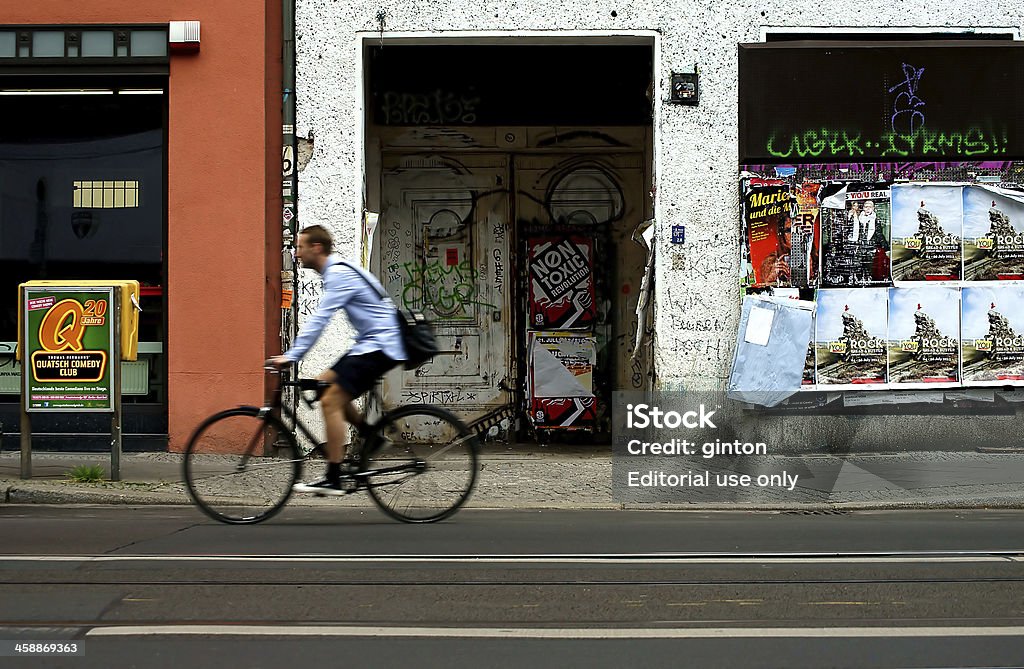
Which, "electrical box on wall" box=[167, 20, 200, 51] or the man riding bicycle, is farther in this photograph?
"electrical box on wall" box=[167, 20, 200, 51]

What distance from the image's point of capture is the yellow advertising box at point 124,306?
999 centimetres

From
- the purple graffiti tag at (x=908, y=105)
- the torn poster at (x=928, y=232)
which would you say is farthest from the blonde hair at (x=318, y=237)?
the purple graffiti tag at (x=908, y=105)

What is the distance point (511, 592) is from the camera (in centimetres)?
575

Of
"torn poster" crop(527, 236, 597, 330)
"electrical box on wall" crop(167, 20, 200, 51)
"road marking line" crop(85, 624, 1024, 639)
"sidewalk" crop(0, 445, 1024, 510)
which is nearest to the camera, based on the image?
"road marking line" crop(85, 624, 1024, 639)

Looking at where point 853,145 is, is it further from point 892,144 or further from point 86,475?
point 86,475

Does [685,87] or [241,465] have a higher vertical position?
[685,87]

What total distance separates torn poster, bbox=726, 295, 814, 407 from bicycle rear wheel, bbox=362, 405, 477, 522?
5.07m

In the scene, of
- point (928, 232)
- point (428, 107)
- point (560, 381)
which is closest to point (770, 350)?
point (928, 232)

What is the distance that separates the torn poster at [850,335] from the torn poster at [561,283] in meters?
3.00

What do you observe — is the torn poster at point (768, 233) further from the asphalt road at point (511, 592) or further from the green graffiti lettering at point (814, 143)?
the asphalt road at point (511, 592)

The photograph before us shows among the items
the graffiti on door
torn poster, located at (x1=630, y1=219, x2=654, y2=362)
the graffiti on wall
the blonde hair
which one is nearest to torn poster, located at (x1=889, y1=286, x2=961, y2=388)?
torn poster, located at (x1=630, y1=219, x2=654, y2=362)

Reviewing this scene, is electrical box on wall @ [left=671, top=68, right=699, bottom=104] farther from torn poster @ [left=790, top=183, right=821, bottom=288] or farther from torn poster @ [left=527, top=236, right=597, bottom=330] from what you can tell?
torn poster @ [left=527, top=236, right=597, bottom=330]

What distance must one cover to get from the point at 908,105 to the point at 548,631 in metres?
8.70

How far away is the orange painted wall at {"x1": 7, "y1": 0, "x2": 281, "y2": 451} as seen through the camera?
39.0ft
